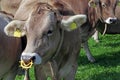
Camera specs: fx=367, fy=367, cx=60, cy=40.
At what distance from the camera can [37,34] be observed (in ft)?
13.4

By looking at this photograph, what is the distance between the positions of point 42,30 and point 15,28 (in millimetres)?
524

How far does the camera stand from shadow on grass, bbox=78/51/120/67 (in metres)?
7.86

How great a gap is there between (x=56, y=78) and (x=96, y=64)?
3.16 metres

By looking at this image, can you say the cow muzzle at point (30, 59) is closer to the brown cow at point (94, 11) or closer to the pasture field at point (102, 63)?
the pasture field at point (102, 63)

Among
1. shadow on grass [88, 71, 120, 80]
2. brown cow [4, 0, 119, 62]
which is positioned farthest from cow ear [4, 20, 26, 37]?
brown cow [4, 0, 119, 62]

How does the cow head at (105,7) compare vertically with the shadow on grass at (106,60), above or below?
above

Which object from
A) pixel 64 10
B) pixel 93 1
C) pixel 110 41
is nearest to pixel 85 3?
pixel 93 1

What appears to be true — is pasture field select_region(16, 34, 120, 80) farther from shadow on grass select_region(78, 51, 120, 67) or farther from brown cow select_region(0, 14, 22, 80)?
brown cow select_region(0, 14, 22, 80)

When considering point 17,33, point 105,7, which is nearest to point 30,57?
point 17,33

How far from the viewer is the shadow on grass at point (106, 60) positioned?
786cm

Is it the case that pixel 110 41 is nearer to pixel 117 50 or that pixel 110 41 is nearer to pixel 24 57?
pixel 117 50

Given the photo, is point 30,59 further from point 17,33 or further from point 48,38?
point 17,33

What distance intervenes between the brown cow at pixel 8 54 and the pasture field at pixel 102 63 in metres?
2.00

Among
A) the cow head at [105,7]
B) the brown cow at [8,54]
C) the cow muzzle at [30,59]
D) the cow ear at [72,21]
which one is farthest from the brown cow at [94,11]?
the cow muzzle at [30,59]
